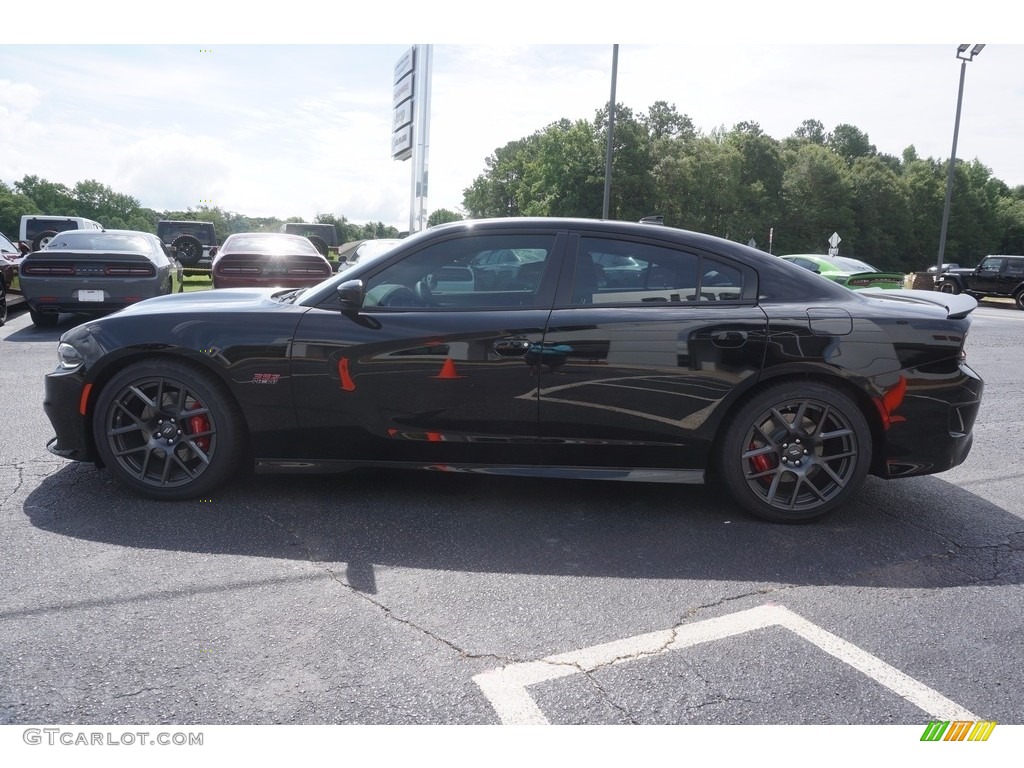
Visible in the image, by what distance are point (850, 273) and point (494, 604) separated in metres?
19.2

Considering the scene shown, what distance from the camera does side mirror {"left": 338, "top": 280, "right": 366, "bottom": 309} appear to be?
375 centimetres

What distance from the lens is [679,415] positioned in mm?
3740

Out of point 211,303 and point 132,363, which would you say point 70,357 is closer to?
point 132,363

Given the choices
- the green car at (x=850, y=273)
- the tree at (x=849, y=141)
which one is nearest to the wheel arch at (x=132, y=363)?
the green car at (x=850, y=273)

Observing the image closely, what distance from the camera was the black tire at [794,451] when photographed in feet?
12.3

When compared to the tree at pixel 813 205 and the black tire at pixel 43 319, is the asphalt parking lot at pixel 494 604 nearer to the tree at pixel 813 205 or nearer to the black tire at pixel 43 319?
the black tire at pixel 43 319

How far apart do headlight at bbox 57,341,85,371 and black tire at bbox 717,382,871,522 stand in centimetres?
317

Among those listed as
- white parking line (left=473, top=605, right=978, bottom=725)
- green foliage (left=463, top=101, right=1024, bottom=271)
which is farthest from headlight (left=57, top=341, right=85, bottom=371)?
green foliage (left=463, top=101, right=1024, bottom=271)

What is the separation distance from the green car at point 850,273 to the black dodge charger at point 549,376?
1269 cm
